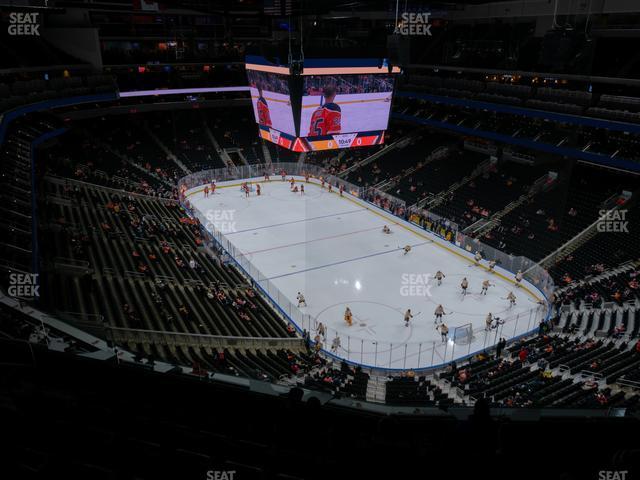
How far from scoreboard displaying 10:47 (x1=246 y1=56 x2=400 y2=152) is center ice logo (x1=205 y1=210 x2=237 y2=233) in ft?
26.7

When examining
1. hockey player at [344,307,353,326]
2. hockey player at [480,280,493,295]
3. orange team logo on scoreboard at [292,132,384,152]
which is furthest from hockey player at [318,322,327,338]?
orange team logo on scoreboard at [292,132,384,152]

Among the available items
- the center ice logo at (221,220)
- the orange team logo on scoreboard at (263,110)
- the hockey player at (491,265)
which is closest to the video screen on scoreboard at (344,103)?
the orange team logo on scoreboard at (263,110)

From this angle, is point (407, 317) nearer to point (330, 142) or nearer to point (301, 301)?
point (301, 301)

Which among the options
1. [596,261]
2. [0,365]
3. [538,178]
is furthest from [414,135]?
[0,365]

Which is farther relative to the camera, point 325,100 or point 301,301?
point 325,100

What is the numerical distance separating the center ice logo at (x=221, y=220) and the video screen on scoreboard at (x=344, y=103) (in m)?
9.77

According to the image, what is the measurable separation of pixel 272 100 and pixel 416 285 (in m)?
10.6

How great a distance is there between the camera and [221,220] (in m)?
30.8

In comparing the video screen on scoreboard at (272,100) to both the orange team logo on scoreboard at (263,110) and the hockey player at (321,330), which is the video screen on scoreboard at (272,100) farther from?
the hockey player at (321,330)

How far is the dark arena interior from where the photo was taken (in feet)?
16.5

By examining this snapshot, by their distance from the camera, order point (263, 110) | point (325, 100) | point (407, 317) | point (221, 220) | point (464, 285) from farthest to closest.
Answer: point (221, 220), point (263, 110), point (464, 285), point (325, 100), point (407, 317)

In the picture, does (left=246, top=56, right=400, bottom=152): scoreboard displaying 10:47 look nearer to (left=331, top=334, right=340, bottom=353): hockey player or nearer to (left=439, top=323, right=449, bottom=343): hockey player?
(left=331, top=334, right=340, bottom=353): hockey player

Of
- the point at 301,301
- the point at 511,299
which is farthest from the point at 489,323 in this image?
the point at 301,301

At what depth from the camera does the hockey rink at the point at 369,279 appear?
1791 centimetres
